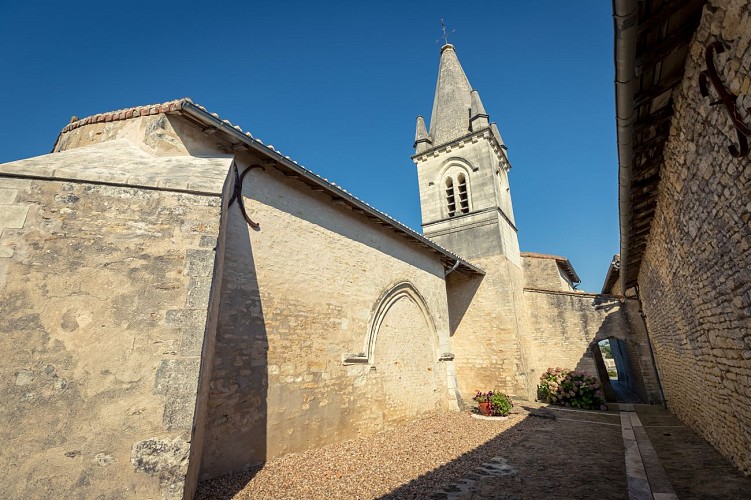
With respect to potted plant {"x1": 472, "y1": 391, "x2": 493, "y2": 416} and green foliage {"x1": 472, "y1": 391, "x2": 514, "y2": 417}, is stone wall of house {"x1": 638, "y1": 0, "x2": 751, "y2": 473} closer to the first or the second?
green foliage {"x1": 472, "y1": 391, "x2": 514, "y2": 417}

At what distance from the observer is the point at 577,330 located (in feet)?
40.1

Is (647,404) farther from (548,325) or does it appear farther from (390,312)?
A: (390,312)

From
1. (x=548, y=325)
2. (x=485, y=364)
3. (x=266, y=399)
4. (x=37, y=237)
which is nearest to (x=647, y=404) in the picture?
(x=548, y=325)

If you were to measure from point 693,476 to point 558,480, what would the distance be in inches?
56.4

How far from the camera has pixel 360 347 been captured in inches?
282

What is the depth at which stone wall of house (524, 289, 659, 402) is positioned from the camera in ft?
37.4

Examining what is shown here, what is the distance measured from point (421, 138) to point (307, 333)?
12711mm

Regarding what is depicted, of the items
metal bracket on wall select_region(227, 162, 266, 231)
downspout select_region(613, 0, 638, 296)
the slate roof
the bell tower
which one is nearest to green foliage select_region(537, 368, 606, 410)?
→ the bell tower

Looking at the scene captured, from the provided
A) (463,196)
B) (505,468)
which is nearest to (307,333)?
(505,468)

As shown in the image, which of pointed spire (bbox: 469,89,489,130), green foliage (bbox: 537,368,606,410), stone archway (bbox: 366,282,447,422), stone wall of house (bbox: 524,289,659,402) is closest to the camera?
stone archway (bbox: 366,282,447,422)

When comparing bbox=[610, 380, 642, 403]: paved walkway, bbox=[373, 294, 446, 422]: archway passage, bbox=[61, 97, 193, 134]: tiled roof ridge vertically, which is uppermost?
bbox=[61, 97, 193, 134]: tiled roof ridge

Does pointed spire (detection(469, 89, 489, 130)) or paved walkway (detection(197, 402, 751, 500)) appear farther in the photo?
pointed spire (detection(469, 89, 489, 130))

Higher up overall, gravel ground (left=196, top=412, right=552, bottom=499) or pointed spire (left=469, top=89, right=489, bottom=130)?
pointed spire (left=469, top=89, right=489, bottom=130)

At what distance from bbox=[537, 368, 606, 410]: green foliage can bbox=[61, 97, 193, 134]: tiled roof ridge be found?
12.2 meters
